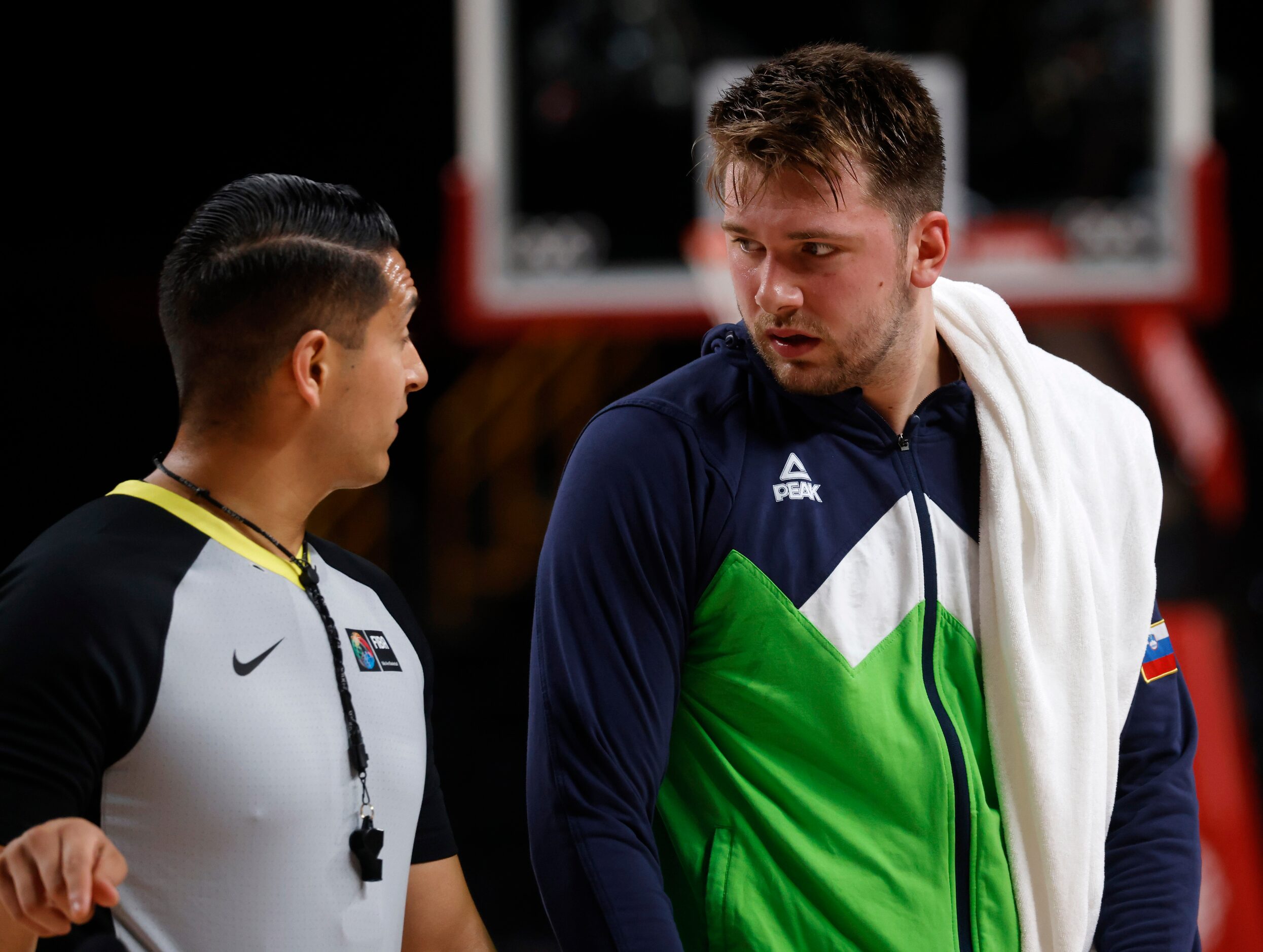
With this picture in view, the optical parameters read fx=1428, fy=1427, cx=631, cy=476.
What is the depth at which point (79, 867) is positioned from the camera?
1260 mm

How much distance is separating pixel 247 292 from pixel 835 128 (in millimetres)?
753

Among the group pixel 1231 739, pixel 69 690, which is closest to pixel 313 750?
pixel 69 690

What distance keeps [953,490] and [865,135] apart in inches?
19.7

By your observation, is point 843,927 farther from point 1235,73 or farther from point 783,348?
point 1235,73

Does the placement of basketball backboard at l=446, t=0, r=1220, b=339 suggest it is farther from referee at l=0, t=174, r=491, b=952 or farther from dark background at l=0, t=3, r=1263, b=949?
referee at l=0, t=174, r=491, b=952

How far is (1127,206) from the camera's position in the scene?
19.4ft

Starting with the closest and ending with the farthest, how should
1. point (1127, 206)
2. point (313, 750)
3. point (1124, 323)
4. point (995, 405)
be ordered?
point (313, 750)
point (995, 405)
point (1127, 206)
point (1124, 323)

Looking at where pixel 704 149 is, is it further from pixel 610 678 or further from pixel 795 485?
pixel 610 678

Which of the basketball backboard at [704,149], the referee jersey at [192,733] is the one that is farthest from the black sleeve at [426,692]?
the basketball backboard at [704,149]

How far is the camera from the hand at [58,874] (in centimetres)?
126

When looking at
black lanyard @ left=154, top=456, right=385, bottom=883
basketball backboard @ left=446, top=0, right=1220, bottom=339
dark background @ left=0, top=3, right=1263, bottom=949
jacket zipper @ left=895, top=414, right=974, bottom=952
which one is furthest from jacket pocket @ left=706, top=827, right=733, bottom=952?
dark background @ left=0, top=3, right=1263, bottom=949

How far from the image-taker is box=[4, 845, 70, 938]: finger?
1266mm

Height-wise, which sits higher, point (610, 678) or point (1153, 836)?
point (610, 678)

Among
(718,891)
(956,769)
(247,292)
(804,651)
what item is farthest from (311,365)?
(956,769)
